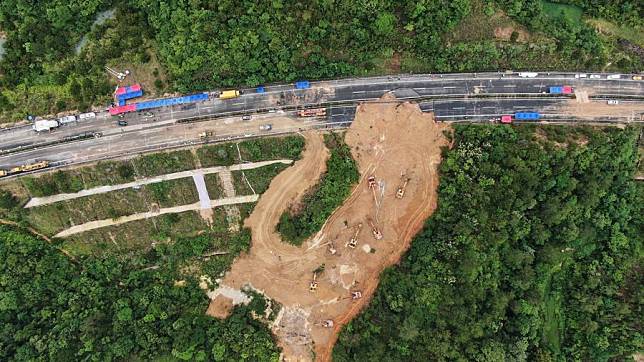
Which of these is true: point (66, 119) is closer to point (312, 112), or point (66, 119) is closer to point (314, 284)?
point (312, 112)

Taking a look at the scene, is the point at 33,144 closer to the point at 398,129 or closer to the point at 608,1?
the point at 398,129

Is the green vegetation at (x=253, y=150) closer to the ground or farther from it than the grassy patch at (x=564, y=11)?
closer to the ground

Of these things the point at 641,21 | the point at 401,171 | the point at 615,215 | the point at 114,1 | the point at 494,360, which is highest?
the point at 114,1

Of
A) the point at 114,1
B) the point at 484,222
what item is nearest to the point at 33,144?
the point at 114,1

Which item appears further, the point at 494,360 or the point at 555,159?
the point at 555,159

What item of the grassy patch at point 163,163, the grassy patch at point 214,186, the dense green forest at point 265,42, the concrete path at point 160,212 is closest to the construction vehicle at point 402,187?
the dense green forest at point 265,42

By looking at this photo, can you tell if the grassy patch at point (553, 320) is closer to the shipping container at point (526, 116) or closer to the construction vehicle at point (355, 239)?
the shipping container at point (526, 116)

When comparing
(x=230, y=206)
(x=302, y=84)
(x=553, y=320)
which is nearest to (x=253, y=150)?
(x=230, y=206)
